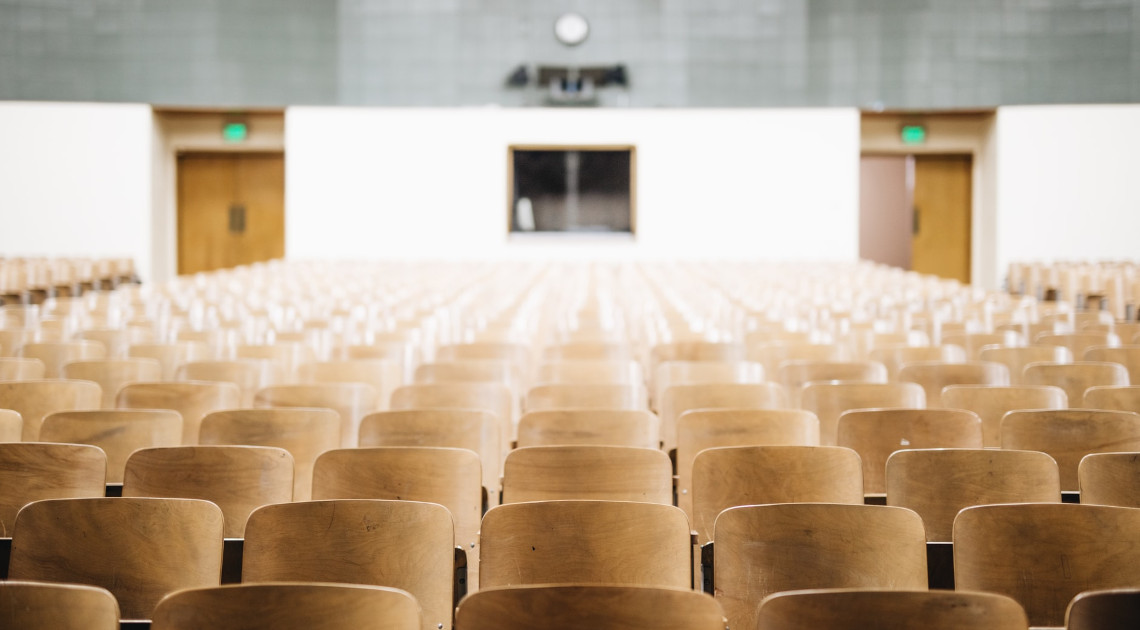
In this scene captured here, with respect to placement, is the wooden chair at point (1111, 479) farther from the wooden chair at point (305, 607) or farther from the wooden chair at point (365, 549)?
the wooden chair at point (305, 607)

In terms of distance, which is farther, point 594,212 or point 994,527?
point 594,212

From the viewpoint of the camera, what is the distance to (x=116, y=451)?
128 inches

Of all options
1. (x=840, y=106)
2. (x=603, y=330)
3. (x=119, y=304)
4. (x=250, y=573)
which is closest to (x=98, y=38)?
(x=119, y=304)

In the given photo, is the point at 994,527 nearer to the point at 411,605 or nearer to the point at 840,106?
the point at 411,605

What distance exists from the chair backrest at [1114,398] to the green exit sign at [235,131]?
15.6 m

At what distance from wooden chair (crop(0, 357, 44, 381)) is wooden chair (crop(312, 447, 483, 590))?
237cm

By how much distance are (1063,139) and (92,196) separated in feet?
51.2

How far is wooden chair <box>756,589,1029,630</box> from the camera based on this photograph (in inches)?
64.4

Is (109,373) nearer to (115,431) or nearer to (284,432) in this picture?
(115,431)

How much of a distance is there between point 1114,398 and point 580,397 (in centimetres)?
200

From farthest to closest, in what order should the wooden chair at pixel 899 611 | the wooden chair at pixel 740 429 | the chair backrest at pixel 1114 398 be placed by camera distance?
1. the chair backrest at pixel 1114 398
2. the wooden chair at pixel 740 429
3. the wooden chair at pixel 899 611

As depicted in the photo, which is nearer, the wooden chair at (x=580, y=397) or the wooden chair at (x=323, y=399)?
the wooden chair at (x=323, y=399)

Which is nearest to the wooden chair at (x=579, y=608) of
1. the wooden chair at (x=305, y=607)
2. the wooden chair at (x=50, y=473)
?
the wooden chair at (x=305, y=607)

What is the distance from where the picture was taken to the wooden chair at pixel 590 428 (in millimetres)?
3273
